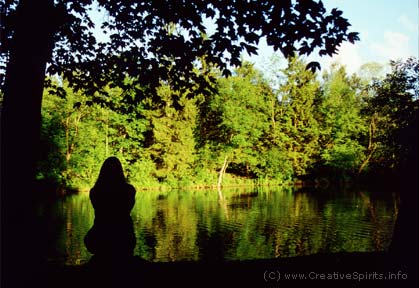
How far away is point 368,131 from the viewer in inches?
1957

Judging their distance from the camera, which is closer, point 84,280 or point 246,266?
point 84,280

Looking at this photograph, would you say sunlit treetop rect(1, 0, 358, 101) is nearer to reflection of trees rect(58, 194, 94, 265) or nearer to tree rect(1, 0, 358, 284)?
tree rect(1, 0, 358, 284)

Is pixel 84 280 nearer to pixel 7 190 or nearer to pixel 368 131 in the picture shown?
pixel 7 190

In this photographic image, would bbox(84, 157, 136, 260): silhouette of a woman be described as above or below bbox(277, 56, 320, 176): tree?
below

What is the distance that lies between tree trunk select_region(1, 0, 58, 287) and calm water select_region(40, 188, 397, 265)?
8.22 m

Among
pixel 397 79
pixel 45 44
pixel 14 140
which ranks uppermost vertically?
pixel 397 79

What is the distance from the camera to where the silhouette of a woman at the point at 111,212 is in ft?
17.0

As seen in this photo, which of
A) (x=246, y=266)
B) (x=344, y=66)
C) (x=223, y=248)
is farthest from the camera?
(x=344, y=66)

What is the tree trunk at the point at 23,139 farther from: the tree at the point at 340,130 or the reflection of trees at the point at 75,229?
the tree at the point at 340,130

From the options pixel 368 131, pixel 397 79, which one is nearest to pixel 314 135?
pixel 368 131

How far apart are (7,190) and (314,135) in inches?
1891

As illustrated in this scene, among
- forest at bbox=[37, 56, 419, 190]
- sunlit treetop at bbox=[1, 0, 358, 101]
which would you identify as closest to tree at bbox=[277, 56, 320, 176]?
forest at bbox=[37, 56, 419, 190]

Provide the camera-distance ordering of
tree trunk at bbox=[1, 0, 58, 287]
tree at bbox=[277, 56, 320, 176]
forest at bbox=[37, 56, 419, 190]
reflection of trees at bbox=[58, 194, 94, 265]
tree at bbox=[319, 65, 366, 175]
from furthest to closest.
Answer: tree at bbox=[277, 56, 320, 176] < tree at bbox=[319, 65, 366, 175] < forest at bbox=[37, 56, 419, 190] < reflection of trees at bbox=[58, 194, 94, 265] < tree trunk at bbox=[1, 0, 58, 287]

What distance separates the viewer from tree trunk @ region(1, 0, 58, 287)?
4145 mm
